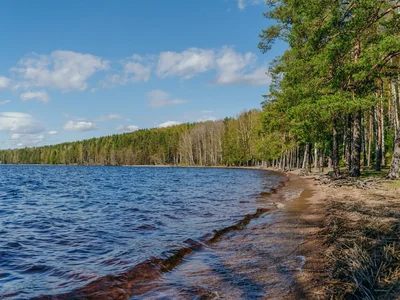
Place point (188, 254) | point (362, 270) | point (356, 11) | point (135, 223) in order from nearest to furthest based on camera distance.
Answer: point (362, 270) < point (188, 254) < point (135, 223) < point (356, 11)

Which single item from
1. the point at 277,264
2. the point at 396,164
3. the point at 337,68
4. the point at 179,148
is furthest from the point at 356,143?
the point at 179,148

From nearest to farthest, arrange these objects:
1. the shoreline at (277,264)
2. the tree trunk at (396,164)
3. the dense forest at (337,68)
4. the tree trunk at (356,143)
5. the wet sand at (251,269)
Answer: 1. the shoreline at (277,264)
2. the wet sand at (251,269)
3. the dense forest at (337,68)
4. the tree trunk at (396,164)
5. the tree trunk at (356,143)

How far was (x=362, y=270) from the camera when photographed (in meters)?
4.38

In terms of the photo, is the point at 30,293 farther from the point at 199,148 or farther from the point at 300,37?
the point at 199,148

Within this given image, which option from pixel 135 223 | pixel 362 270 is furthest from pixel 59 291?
pixel 135 223

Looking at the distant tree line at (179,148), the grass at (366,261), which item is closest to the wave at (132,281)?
the grass at (366,261)

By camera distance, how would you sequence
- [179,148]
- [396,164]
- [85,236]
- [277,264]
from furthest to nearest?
[179,148] → [396,164] → [85,236] → [277,264]

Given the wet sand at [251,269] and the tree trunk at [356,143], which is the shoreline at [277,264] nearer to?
the wet sand at [251,269]

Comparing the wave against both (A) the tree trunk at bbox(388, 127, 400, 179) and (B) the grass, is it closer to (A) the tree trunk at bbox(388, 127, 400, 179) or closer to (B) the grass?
(B) the grass

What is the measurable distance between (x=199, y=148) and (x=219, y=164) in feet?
31.4

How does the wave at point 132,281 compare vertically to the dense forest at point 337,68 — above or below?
below

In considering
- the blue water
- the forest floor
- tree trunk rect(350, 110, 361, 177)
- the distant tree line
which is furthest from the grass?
the distant tree line

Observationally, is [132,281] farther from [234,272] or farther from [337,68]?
[337,68]

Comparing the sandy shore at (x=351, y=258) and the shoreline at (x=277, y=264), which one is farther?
the shoreline at (x=277, y=264)
